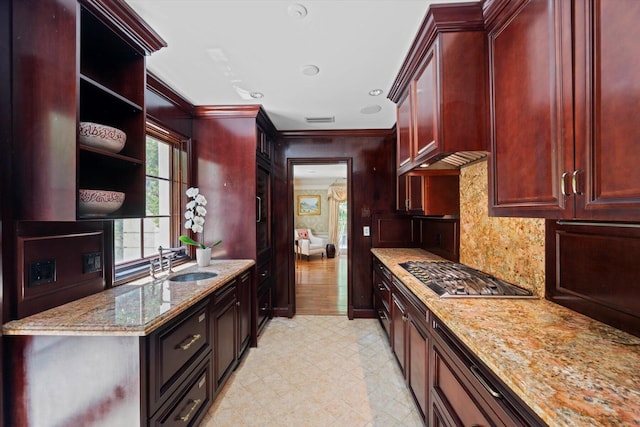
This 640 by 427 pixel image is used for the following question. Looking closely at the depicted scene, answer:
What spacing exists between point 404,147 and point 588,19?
1278 millimetres

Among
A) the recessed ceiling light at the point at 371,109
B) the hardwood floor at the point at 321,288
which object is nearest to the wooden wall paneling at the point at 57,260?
the recessed ceiling light at the point at 371,109

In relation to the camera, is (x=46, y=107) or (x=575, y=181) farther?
(x=46, y=107)

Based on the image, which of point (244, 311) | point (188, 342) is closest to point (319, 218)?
point (244, 311)

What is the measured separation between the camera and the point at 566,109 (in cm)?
93

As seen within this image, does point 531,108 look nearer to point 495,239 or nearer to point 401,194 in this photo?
point 495,239

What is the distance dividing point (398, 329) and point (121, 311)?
6.48 feet

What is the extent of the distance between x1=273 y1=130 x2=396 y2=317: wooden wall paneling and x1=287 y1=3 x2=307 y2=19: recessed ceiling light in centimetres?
207

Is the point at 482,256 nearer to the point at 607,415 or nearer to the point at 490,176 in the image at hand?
the point at 490,176

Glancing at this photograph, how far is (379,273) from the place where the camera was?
3037mm

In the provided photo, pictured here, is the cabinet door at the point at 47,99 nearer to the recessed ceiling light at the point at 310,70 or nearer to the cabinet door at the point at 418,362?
the recessed ceiling light at the point at 310,70

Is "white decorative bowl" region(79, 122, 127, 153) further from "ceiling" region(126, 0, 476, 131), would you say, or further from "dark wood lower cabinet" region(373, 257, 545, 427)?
"dark wood lower cabinet" region(373, 257, 545, 427)

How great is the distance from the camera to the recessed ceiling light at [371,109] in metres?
2.71

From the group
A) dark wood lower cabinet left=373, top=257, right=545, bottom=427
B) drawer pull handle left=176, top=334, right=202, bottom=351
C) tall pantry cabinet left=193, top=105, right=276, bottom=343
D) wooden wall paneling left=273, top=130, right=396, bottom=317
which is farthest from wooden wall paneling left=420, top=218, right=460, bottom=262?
drawer pull handle left=176, top=334, right=202, bottom=351

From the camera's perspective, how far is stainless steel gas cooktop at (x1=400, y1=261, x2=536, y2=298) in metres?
1.45
